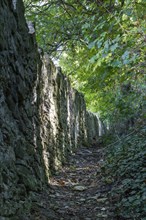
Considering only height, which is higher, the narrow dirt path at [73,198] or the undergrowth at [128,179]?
the undergrowth at [128,179]

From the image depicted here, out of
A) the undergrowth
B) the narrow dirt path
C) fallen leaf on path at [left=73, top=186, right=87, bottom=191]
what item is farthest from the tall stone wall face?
the undergrowth

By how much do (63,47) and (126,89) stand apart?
3.05 m

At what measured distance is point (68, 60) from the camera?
37.9 ft

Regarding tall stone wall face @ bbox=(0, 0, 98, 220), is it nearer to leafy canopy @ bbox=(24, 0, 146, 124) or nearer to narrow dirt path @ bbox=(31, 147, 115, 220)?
narrow dirt path @ bbox=(31, 147, 115, 220)

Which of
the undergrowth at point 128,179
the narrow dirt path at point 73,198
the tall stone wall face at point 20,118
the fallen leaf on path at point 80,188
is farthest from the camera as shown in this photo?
the fallen leaf on path at point 80,188

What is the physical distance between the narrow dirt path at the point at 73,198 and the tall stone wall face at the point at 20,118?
0.65 ft

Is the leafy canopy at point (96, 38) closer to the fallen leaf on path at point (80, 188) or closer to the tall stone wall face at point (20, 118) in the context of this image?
the tall stone wall face at point (20, 118)

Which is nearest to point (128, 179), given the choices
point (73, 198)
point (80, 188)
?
point (73, 198)

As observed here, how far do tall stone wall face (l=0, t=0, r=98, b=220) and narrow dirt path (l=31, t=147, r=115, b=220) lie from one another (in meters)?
0.20

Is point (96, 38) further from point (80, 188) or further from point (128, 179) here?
point (80, 188)

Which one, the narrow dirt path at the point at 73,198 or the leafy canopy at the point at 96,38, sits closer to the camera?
the leafy canopy at the point at 96,38

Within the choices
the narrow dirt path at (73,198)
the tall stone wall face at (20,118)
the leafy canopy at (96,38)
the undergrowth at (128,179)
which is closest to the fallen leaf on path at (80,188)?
the narrow dirt path at (73,198)

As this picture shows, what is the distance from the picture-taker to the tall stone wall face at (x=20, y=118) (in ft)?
9.13

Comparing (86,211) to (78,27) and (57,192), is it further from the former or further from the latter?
(78,27)
